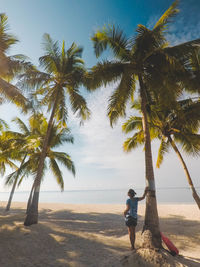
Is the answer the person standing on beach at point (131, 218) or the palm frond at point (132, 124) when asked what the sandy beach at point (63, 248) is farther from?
the palm frond at point (132, 124)

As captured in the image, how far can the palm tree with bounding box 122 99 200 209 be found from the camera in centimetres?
805

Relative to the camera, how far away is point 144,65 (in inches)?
269

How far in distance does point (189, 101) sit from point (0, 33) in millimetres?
11457

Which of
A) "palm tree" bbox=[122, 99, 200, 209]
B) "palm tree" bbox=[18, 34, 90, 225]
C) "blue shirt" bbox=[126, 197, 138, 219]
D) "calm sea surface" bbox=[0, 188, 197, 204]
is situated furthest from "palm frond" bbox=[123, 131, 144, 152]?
"calm sea surface" bbox=[0, 188, 197, 204]

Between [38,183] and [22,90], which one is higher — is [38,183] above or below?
below

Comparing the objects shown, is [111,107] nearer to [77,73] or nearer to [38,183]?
[77,73]

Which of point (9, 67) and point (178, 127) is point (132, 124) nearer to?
point (178, 127)

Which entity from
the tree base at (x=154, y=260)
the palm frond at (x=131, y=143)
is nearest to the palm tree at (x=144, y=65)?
the tree base at (x=154, y=260)

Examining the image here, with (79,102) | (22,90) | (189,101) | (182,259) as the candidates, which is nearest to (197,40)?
(189,101)

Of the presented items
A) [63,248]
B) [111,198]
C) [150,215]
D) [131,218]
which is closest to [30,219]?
[63,248]

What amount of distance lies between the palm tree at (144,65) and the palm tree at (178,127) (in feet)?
5.40

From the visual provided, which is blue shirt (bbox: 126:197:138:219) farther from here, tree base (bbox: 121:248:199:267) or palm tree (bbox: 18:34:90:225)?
palm tree (bbox: 18:34:90:225)

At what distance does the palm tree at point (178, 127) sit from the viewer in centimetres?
805

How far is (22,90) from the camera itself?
353 inches
